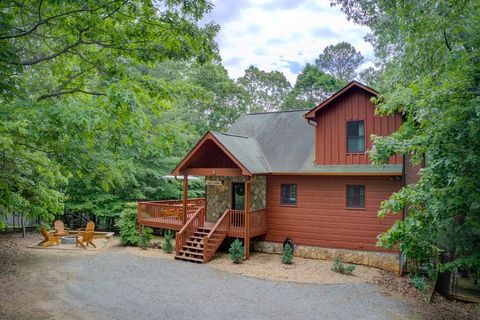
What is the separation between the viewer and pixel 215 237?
13.8 metres

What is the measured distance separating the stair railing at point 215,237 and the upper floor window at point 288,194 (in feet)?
7.52

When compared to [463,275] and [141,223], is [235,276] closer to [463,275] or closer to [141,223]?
[141,223]

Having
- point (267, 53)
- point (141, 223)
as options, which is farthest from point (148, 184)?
point (267, 53)

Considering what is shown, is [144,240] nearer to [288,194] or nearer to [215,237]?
[215,237]

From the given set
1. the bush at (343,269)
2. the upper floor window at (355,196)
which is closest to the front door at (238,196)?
the upper floor window at (355,196)

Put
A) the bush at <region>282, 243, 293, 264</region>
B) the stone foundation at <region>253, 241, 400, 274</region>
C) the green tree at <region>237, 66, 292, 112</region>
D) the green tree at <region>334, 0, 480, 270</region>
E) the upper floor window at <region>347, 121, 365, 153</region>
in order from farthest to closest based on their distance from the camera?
the green tree at <region>237, 66, 292, 112</region>, the upper floor window at <region>347, 121, 365, 153</region>, the bush at <region>282, 243, 293, 264</region>, the stone foundation at <region>253, 241, 400, 274</region>, the green tree at <region>334, 0, 480, 270</region>

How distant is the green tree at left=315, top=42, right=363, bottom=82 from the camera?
156 ft

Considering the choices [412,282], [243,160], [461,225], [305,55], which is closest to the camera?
[461,225]

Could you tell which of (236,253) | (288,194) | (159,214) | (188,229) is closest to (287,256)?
(236,253)

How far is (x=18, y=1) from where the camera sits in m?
5.93

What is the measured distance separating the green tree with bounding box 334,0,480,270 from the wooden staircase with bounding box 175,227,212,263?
266 inches

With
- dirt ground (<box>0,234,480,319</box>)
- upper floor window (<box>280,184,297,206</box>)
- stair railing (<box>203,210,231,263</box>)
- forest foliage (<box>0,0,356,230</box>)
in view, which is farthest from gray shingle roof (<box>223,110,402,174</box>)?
forest foliage (<box>0,0,356,230</box>)

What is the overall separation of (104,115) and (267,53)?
35.6 metres

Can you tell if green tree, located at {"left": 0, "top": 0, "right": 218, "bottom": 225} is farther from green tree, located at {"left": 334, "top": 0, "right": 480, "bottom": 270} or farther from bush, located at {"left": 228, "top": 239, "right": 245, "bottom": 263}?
bush, located at {"left": 228, "top": 239, "right": 245, "bottom": 263}
